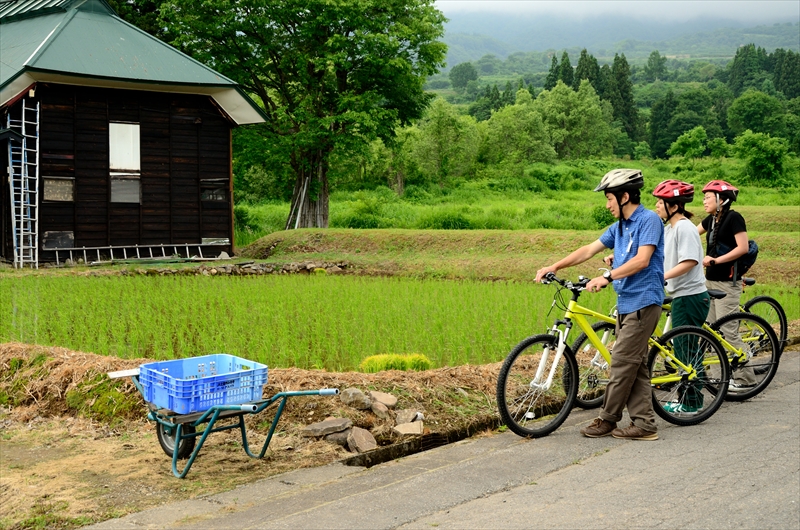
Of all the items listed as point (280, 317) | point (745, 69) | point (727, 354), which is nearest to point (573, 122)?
point (280, 317)

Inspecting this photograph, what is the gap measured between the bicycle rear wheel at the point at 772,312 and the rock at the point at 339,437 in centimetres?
507

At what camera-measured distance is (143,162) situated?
856 inches

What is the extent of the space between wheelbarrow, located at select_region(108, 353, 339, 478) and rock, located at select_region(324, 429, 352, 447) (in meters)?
0.55

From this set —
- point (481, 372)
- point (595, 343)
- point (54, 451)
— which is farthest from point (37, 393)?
point (595, 343)

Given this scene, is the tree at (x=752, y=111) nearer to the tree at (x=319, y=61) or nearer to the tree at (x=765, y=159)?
the tree at (x=765, y=159)

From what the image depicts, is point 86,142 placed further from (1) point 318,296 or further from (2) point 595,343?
(2) point 595,343

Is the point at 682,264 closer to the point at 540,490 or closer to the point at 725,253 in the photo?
the point at 725,253

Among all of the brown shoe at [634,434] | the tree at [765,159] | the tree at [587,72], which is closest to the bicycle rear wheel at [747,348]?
the brown shoe at [634,434]

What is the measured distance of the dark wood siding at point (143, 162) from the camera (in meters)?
20.5

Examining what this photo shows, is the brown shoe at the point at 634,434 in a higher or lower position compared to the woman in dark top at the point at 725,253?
lower

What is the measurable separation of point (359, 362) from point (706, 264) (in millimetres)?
3581

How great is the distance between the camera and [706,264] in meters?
8.20

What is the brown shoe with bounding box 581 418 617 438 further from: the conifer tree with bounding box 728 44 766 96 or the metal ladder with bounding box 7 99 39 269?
the conifer tree with bounding box 728 44 766 96

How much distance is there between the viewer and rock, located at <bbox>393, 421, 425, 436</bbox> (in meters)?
6.21
